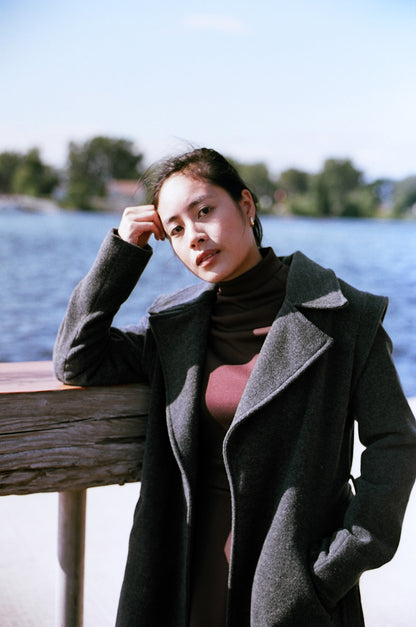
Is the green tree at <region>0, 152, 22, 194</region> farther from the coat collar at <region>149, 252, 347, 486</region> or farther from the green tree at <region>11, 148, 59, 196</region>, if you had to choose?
the coat collar at <region>149, 252, 347, 486</region>

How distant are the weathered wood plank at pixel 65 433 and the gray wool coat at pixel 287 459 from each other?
0.07 m

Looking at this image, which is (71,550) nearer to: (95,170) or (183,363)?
(183,363)

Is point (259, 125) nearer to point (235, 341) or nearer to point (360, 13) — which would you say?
point (360, 13)

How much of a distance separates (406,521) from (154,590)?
2270 mm

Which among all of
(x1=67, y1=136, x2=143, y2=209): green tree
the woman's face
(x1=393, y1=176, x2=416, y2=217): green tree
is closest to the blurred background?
(x1=67, y1=136, x2=143, y2=209): green tree

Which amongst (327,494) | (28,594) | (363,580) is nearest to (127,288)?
(327,494)

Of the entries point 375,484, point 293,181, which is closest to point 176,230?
point 375,484

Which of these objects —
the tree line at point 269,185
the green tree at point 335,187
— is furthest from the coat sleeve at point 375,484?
the green tree at point 335,187

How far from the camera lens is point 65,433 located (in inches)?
69.2

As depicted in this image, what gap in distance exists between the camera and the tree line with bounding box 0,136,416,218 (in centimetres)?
3434

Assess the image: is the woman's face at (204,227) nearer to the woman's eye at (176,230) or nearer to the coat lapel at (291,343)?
the woman's eye at (176,230)

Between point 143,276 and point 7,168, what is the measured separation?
60.8 ft

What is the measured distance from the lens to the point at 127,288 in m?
1.84

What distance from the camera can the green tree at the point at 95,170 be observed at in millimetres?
35969
